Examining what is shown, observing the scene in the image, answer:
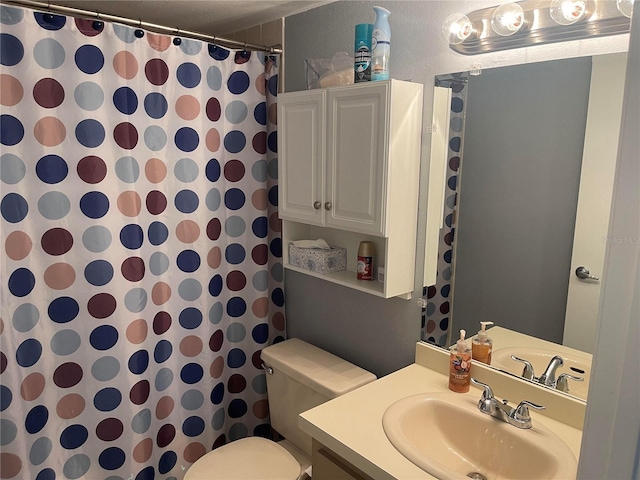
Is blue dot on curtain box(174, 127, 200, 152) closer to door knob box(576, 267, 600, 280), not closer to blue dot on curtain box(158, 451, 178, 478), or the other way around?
blue dot on curtain box(158, 451, 178, 478)

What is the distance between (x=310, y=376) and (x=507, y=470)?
0.78 metres

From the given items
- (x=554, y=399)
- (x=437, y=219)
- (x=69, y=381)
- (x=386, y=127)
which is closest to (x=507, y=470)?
(x=554, y=399)

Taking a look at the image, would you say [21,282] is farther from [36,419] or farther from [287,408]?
[287,408]

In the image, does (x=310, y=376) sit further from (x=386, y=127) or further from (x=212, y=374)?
(x=386, y=127)

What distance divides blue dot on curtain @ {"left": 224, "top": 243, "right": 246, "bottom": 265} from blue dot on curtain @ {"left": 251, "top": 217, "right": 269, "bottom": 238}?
97mm

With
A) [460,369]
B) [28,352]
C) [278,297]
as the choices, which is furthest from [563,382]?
[28,352]

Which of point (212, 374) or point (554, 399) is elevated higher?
point (554, 399)

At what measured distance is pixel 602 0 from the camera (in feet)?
3.98

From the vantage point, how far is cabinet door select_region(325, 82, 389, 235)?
60.7 inches

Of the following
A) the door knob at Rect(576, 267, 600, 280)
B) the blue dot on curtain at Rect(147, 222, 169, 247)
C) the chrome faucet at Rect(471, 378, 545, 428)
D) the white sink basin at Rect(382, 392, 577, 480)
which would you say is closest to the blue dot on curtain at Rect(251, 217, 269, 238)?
the blue dot on curtain at Rect(147, 222, 169, 247)

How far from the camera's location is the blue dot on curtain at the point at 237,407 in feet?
7.47

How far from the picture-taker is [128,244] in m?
1.83

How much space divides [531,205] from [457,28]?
1.90ft

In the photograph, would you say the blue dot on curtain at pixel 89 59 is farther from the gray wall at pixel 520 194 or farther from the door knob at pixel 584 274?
the door knob at pixel 584 274
